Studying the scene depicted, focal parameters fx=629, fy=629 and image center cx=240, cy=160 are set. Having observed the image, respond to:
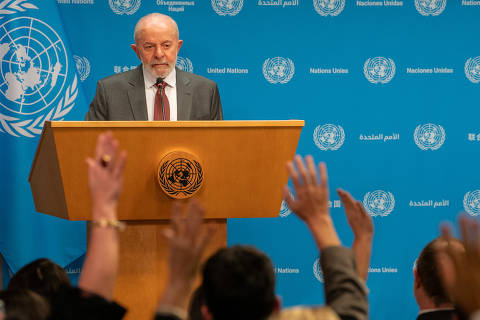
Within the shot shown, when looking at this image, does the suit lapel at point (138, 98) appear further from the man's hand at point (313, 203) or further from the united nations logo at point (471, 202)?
the united nations logo at point (471, 202)

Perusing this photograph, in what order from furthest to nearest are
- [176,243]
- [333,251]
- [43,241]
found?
[43,241], [333,251], [176,243]

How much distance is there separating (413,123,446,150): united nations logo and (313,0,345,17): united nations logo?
1.14m

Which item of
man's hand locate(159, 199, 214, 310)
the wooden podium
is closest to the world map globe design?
the wooden podium

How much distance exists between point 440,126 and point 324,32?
A: 1193 mm

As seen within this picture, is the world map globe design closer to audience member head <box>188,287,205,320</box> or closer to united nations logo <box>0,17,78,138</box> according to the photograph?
united nations logo <box>0,17,78,138</box>

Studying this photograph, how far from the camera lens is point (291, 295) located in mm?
4988

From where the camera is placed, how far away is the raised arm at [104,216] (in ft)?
5.24

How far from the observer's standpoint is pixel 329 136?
16.4ft

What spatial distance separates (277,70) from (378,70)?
0.81 metres

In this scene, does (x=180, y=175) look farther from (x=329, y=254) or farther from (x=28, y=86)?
(x=28, y=86)

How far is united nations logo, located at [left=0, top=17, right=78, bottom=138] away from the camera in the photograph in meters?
4.51

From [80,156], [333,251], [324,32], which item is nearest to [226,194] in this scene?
[80,156]

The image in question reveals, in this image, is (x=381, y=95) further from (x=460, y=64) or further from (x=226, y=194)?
(x=226, y=194)

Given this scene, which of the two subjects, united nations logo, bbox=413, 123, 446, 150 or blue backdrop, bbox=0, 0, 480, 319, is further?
united nations logo, bbox=413, 123, 446, 150
